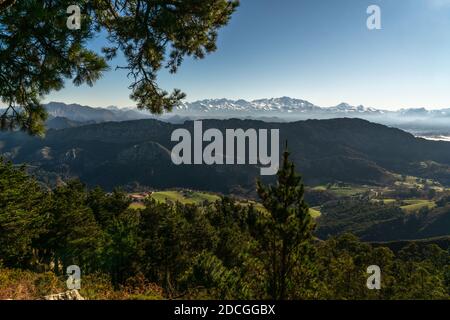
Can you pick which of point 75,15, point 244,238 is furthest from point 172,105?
point 244,238

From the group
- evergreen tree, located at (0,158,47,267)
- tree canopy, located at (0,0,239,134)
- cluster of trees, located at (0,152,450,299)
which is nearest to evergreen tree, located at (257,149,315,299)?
cluster of trees, located at (0,152,450,299)

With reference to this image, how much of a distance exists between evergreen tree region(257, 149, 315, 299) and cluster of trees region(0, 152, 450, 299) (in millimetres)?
46

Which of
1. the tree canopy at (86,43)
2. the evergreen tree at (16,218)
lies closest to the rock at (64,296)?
the tree canopy at (86,43)

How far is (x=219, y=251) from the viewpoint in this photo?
50562 millimetres

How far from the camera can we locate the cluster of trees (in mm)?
16188

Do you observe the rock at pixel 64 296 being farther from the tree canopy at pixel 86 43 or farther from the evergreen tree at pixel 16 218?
the evergreen tree at pixel 16 218

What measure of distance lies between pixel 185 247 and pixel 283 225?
36374 mm

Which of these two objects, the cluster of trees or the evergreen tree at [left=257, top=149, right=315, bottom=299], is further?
the cluster of trees

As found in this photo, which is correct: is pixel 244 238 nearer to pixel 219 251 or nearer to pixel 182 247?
pixel 219 251

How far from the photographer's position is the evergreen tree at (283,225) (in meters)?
15.7

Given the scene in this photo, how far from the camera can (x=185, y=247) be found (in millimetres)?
49969

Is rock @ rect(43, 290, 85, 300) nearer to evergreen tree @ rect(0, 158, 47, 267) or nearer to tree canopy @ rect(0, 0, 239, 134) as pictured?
tree canopy @ rect(0, 0, 239, 134)
